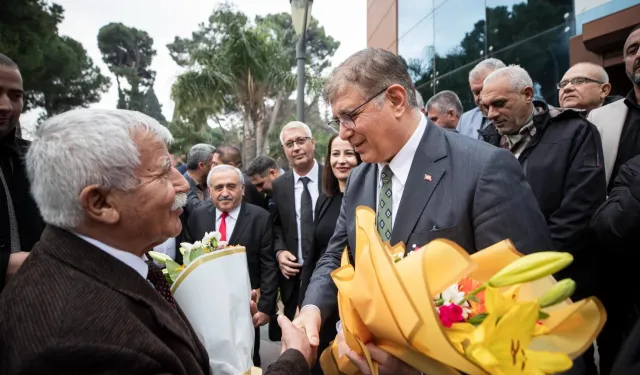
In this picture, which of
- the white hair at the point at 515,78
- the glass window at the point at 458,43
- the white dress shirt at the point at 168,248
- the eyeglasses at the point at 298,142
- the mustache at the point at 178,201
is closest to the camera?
the mustache at the point at 178,201

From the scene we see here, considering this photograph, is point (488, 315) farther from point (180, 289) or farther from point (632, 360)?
point (180, 289)

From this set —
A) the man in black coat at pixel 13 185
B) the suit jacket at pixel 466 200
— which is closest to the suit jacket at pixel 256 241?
the man in black coat at pixel 13 185

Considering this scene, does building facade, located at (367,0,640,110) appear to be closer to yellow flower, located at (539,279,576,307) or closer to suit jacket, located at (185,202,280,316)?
suit jacket, located at (185,202,280,316)

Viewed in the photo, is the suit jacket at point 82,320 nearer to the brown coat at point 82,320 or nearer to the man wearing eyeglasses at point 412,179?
the brown coat at point 82,320

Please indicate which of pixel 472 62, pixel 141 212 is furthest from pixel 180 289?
pixel 472 62

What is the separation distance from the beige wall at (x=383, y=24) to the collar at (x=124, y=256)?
1797 centimetres

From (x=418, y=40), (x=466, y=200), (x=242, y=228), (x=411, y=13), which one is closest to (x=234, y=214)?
(x=242, y=228)

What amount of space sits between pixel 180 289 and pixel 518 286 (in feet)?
4.08

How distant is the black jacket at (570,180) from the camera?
9.93 feet

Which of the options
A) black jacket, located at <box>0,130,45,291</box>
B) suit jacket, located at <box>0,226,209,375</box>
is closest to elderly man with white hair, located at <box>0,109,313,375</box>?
suit jacket, located at <box>0,226,209,375</box>

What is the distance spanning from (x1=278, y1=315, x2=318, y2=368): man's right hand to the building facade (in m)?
6.87

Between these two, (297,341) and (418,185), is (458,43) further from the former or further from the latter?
(297,341)

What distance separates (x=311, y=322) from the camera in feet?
6.95

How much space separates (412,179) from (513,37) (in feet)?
30.1
